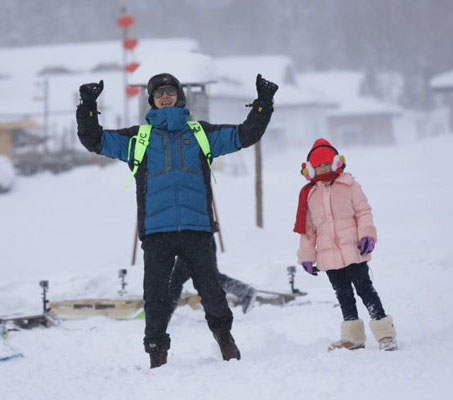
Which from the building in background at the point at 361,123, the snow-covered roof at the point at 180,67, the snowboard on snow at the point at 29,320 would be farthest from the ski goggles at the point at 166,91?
the building in background at the point at 361,123

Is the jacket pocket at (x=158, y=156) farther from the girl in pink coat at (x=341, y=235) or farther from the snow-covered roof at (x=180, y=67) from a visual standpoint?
the snow-covered roof at (x=180, y=67)

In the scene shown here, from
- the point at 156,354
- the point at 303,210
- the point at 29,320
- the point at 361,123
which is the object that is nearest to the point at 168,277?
the point at 156,354

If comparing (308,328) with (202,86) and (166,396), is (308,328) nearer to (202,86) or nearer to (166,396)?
(166,396)

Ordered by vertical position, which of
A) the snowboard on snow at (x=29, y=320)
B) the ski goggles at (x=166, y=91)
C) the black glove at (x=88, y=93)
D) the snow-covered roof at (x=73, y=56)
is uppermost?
the snow-covered roof at (x=73, y=56)

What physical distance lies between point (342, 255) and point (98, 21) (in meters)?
115

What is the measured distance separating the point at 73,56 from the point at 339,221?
57609 mm

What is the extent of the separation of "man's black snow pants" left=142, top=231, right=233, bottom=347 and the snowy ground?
0.92 feet

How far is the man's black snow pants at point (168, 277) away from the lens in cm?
483

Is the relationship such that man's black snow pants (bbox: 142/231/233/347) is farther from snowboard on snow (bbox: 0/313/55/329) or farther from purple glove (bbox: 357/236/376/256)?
snowboard on snow (bbox: 0/313/55/329)

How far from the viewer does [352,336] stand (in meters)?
5.32

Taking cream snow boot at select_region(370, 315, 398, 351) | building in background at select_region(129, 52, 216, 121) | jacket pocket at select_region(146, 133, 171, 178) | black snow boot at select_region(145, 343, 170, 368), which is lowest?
black snow boot at select_region(145, 343, 170, 368)

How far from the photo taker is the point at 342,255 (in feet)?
17.1

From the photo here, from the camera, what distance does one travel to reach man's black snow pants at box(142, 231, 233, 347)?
4828 millimetres

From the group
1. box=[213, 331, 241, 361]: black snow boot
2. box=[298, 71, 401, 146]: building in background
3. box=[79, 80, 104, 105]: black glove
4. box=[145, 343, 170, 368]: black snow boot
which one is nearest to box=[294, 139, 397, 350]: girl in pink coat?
box=[213, 331, 241, 361]: black snow boot
